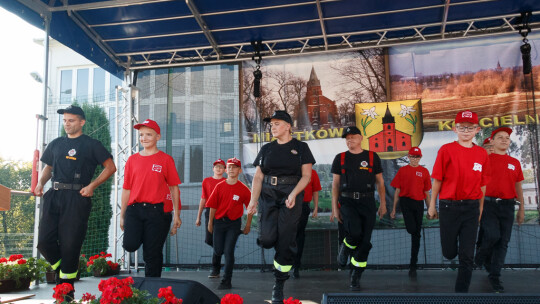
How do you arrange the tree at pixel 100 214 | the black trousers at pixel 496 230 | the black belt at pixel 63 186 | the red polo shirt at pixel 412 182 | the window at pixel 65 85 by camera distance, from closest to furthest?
1. the black belt at pixel 63 186
2. the black trousers at pixel 496 230
3. the red polo shirt at pixel 412 182
4. the tree at pixel 100 214
5. the window at pixel 65 85

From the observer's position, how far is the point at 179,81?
9297 millimetres

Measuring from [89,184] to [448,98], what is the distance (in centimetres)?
665

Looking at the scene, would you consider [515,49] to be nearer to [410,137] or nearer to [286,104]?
[410,137]

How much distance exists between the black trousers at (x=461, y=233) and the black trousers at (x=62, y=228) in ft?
12.9

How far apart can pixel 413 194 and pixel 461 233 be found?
302cm

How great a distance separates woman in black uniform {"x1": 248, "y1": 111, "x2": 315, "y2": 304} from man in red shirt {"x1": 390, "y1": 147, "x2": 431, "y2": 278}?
3447 millimetres

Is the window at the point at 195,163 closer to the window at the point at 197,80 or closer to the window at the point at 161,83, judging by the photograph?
the window at the point at 197,80

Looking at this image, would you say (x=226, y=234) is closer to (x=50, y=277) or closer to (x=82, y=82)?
(x=50, y=277)

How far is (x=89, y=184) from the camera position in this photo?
189 inches

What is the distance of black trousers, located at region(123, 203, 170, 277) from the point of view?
484 centimetres

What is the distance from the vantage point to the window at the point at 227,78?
9.12 m

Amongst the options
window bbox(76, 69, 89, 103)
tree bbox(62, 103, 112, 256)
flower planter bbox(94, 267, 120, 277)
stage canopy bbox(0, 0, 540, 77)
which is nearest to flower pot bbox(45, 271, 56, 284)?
flower planter bbox(94, 267, 120, 277)

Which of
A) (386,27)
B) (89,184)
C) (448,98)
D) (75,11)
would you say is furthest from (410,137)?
(75,11)

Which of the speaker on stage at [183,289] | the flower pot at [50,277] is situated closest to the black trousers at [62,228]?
the speaker on stage at [183,289]
